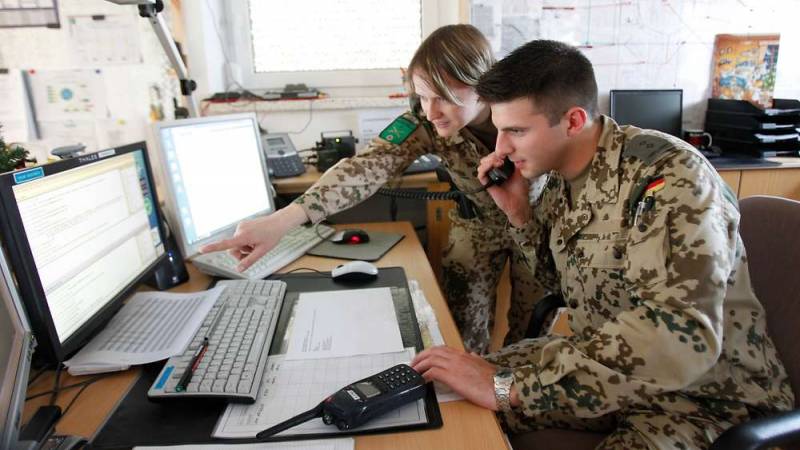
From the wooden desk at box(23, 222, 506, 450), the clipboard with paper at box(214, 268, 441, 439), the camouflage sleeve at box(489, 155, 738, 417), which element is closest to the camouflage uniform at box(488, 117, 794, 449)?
the camouflage sleeve at box(489, 155, 738, 417)

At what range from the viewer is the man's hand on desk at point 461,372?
2.49ft

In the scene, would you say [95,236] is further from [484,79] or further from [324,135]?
[324,135]

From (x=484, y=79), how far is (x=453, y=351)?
0.50 m

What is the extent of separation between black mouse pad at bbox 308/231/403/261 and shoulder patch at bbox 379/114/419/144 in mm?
302

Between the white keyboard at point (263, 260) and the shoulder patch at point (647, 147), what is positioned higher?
the shoulder patch at point (647, 147)

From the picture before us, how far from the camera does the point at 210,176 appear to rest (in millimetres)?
1330

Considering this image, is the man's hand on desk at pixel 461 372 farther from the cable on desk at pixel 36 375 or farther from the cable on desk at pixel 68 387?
the cable on desk at pixel 36 375

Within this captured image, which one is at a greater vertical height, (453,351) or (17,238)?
(17,238)

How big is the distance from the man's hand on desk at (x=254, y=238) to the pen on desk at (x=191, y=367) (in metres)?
0.27

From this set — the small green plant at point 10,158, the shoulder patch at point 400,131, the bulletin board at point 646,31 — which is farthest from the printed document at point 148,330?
the bulletin board at point 646,31

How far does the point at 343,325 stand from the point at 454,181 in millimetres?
716

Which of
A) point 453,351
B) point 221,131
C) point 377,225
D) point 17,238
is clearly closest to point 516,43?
point 377,225

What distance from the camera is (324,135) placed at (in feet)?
6.87

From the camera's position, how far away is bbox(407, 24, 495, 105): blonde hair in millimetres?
1248
